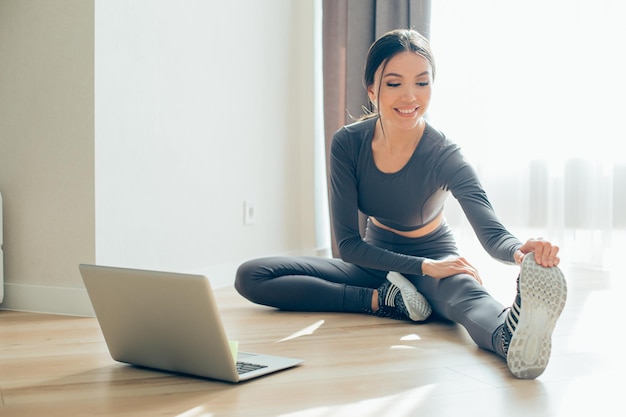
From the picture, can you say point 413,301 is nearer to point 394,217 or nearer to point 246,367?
point 394,217

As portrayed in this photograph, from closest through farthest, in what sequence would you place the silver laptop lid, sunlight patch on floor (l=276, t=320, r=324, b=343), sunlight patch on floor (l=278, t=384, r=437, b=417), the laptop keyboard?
sunlight patch on floor (l=278, t=384, r=437, b=417) → the silver laptop lid → the laptop keyboard → sunlight patch on floor (l=276, t=320, r=324, b=343)

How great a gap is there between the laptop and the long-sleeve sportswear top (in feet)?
Result: 2.02

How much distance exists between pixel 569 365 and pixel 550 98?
73.4 inches

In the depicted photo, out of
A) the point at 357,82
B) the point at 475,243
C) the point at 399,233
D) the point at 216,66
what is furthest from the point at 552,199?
the point at 216,66

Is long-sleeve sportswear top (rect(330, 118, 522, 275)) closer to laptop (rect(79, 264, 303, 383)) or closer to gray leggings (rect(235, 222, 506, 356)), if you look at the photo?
gray leggings (rect(235, 222, 506, 356))

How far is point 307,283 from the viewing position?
2414 millimetres

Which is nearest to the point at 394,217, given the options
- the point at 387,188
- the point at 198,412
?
the point at 387,188

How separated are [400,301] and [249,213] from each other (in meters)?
1.18

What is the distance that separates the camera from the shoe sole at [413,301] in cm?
219

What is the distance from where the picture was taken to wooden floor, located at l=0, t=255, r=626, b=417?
4.44 feet

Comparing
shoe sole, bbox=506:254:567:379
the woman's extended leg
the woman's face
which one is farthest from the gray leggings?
shoe sole, bbox=506:254:567:379

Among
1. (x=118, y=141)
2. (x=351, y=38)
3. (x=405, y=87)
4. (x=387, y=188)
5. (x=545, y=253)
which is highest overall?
(x=351, y=38)

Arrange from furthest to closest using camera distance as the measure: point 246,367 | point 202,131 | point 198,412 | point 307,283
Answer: point 202,131, point 307,283, point 246,367, point 198,412

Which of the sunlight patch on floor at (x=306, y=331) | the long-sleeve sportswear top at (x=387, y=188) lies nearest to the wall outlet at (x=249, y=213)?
the long-sleeve sportswear top at (x=387, y=188)
